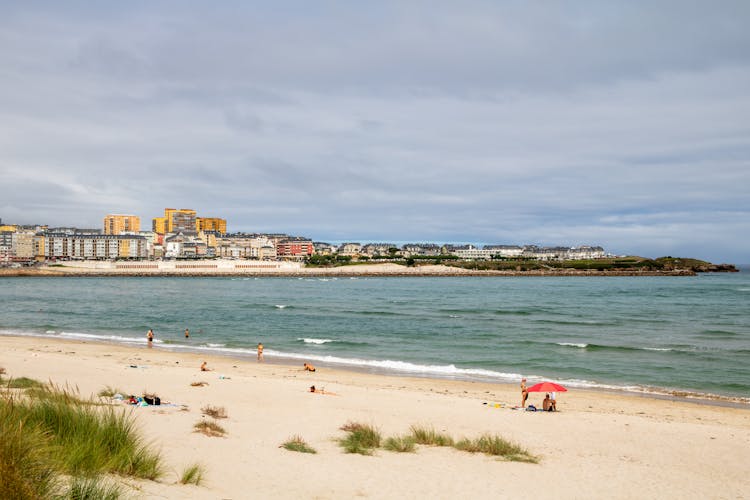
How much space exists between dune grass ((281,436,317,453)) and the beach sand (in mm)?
167

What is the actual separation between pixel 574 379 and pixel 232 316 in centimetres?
2865

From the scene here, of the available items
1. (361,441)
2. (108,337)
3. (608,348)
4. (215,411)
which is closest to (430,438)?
(361,441)

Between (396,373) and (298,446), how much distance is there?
1281 centimetres

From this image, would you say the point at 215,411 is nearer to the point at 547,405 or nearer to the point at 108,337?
the point at 547,405

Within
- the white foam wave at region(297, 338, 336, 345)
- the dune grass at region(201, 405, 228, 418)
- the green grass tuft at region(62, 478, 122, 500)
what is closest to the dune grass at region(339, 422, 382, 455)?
the dune grass at region(201, 405, 228, 418)

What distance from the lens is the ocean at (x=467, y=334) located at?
21.6 meters

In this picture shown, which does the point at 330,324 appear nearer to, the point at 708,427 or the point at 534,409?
the point at 534,409

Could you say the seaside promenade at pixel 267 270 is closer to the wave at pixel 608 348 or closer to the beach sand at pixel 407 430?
the wave at pixel 608 348

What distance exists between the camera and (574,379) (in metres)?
20.3

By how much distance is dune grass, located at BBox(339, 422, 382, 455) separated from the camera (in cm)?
919

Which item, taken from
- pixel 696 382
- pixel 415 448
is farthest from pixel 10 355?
pixel 696 382

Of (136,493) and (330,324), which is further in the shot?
(330,324)

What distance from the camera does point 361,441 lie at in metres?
9.60

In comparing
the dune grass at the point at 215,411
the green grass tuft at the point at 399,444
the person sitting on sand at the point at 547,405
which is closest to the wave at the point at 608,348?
the person sitting on sand at the point at 547,405
